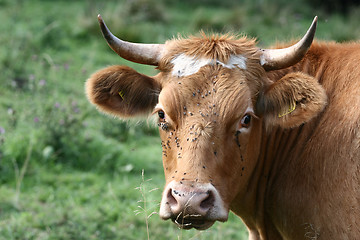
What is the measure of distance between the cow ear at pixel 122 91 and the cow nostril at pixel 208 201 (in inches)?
48.4

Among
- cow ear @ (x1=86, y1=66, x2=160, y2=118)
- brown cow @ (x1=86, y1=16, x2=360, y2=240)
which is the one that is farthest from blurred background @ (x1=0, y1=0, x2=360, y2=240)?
brown cow @ (x1=86, y1=16, x2=360, y2=240)

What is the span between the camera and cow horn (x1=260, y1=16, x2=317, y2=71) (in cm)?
393

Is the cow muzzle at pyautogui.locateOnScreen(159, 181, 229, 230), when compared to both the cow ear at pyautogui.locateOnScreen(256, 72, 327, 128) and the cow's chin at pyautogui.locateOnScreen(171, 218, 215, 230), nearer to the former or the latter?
the cow's chin at pyautogui.locateOnScreen(171, 218, 215, 230)

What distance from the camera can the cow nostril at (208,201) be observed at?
11.8ft

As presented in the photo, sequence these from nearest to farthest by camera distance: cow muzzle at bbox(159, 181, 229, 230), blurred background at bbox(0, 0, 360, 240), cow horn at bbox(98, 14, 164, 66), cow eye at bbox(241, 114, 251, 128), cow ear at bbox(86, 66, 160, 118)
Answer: cow muzzle at bbox(159, 181, 229, 230)
cow eye at bbox(241, 114, 251, 128)
cow horn at bbox(98, 14, 164, 66)
cow ear at bbox(86, 66, 160, 118)
blurred background at bbox(0, 0, 360, 240)

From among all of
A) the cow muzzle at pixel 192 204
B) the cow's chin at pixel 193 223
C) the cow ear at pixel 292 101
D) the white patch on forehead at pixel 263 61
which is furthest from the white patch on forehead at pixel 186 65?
the cow's chin at pixel 193 223

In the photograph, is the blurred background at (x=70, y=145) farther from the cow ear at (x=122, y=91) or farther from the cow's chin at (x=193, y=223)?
the cow's chin at (x=193, y=223)

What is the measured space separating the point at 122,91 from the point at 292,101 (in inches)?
58.0

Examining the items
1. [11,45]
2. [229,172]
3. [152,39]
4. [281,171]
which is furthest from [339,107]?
[152,39]

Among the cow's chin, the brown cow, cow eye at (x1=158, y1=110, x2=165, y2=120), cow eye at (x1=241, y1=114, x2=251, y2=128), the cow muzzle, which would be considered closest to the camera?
the cow muzzle

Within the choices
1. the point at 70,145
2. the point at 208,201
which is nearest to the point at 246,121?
the point at 208,201

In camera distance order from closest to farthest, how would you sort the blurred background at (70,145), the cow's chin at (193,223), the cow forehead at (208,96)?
the cow's chin at (193,223) < the cow forehead at (208,96) < the blurred background at (70,145)

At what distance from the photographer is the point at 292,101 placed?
4117 mm

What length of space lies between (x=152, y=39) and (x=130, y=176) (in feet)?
18.1
